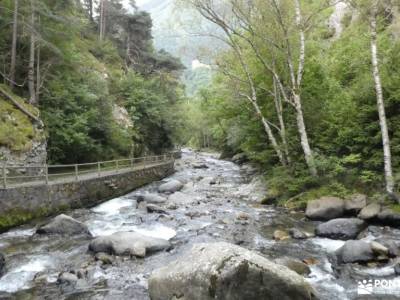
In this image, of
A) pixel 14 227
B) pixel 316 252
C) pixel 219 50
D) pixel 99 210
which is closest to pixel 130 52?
pixel 219 50

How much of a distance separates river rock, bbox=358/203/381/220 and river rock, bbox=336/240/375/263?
332cm

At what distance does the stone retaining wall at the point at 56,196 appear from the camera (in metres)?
11.3

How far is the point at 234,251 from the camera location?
632 cm

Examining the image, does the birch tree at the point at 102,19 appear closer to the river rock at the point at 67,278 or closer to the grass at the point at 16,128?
the grass at the point at 16,128

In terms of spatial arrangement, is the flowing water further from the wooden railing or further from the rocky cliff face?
the rocky cliff face

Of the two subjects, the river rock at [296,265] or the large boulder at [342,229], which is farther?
the large boulder at [342,229]

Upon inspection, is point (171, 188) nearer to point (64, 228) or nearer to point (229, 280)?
point (64, 228)

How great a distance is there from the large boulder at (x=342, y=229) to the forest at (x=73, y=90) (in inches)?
485

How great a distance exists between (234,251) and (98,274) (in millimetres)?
3444

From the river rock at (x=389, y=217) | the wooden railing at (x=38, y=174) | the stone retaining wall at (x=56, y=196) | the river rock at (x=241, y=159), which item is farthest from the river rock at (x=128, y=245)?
the river rock at (x=241, y=159)

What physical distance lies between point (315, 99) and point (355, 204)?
287 inches

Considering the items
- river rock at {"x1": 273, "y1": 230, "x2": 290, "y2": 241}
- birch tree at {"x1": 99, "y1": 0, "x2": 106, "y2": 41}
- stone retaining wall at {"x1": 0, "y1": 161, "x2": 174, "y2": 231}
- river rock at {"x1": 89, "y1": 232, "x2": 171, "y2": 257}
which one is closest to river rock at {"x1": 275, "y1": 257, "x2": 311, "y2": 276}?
river rock at {"x1": 273, "y1": 230, "x2": 290, "y2": 241}

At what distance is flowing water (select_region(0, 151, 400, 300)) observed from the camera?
23.5 ft

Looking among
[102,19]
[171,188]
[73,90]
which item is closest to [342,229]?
[171,188]
